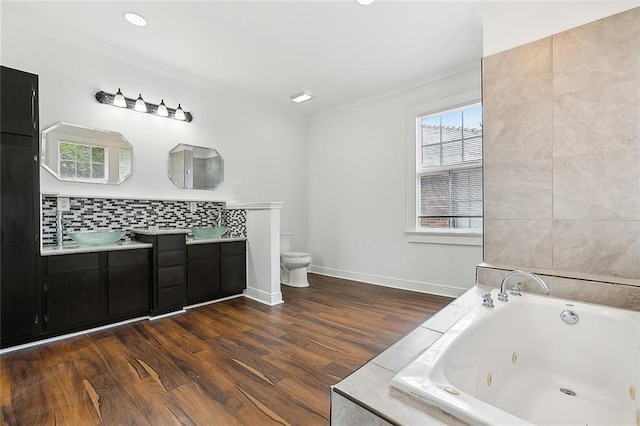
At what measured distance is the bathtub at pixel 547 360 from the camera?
4.29 ft

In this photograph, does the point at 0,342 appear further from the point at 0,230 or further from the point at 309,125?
the point at 309,125

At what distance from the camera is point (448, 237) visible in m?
3.43

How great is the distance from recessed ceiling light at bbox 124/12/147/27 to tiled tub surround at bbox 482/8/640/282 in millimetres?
2988

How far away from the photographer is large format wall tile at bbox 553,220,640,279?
1.81 meters

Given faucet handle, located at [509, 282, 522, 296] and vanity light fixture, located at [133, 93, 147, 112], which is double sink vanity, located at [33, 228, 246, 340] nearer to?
vanity light fixture, located at [133, 93, 147, 112]

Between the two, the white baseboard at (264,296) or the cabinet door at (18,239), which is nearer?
the cabinet door at (18,239)

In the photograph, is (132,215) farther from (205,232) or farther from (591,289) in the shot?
(591,289)

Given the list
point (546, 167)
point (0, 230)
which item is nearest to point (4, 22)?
point (0, 230)

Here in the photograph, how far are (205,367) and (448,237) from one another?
286 centimetres

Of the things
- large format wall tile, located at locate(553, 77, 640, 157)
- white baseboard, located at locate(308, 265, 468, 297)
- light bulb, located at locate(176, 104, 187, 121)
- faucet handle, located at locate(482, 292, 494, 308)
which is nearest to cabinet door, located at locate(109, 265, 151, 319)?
light bulb, located at locate(176, 104, 187, 121)

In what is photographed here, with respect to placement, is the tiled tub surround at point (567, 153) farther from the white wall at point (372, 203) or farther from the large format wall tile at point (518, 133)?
the white wall at point (372, 203)

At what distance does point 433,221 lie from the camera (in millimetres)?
3670

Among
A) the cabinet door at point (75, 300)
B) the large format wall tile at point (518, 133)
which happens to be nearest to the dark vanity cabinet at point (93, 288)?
the cabinet door at point (75, 300)

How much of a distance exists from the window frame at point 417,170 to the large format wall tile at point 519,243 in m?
1.03
